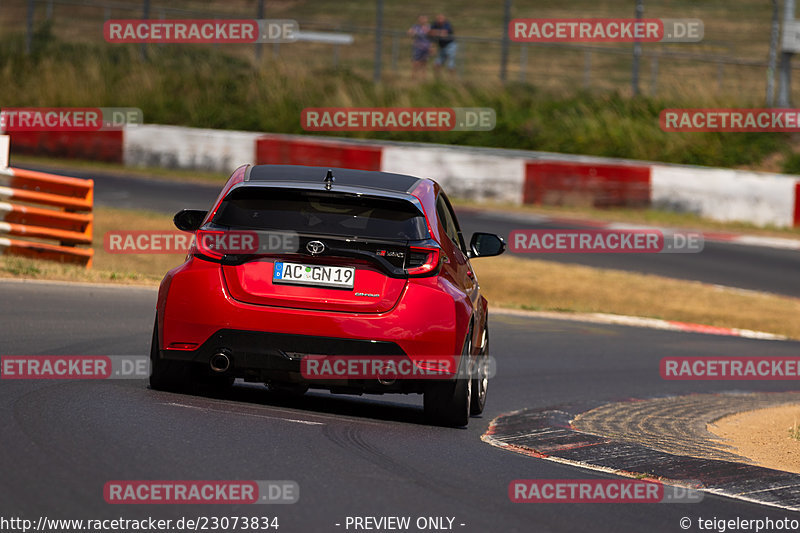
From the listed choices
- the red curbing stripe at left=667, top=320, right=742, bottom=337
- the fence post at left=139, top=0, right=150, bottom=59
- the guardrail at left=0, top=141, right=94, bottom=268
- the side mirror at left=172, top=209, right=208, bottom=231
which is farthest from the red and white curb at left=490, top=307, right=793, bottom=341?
the fence post at left=139, top=0, right=150, bottom=59

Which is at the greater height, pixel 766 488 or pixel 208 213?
pixel 208 213

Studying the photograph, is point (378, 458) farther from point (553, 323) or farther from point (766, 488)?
point (553, 323)

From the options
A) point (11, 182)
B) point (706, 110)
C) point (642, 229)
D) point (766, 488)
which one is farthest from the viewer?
point (706, 110)

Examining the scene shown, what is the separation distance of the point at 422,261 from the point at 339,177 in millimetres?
844

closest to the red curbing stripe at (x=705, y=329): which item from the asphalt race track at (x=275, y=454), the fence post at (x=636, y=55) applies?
the asphalt race track at (x=275, y=454)

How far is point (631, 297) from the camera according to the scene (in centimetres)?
1948

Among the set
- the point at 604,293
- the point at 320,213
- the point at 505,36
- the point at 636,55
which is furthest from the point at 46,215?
the point at 505,36

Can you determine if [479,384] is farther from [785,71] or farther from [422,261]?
[785,71]

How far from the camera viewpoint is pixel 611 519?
5934 mm

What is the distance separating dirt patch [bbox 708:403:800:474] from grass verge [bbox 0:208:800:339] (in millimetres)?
6952

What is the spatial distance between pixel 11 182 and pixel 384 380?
927cm

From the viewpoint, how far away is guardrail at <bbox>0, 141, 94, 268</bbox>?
Result: 1555cm

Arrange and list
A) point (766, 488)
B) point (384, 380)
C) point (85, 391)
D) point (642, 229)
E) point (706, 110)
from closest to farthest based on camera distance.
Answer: point (766, 488) → point (384, 380) → point (85, 391) → point (642, 229) → point (706, 110)

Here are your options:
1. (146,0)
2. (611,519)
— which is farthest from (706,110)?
(611,519)
